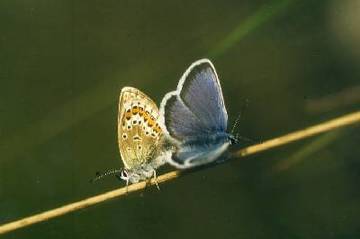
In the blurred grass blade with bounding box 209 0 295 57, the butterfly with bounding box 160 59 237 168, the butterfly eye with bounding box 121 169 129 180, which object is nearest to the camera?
the butterfly with bounding box 160 59 237 168

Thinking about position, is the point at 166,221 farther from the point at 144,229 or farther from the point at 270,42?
the point at 270,42

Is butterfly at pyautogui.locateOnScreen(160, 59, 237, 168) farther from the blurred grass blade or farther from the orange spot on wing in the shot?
the blurred grass blade

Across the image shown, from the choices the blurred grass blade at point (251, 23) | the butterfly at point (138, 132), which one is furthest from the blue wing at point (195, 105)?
the blurred grass blade at point (251, 23)

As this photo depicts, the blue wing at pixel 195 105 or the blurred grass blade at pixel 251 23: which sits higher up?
the blurred grass blade at pixel 251 23

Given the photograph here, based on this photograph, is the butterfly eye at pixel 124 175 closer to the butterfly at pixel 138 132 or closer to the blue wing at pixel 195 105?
the butterfly at pixel 138 132

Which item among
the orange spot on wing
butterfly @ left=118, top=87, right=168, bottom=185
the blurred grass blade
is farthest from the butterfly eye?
the blurred grass blade

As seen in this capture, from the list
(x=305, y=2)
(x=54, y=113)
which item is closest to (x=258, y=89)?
(x=305, y=2)

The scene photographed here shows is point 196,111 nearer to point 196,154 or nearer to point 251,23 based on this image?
point 196,154
